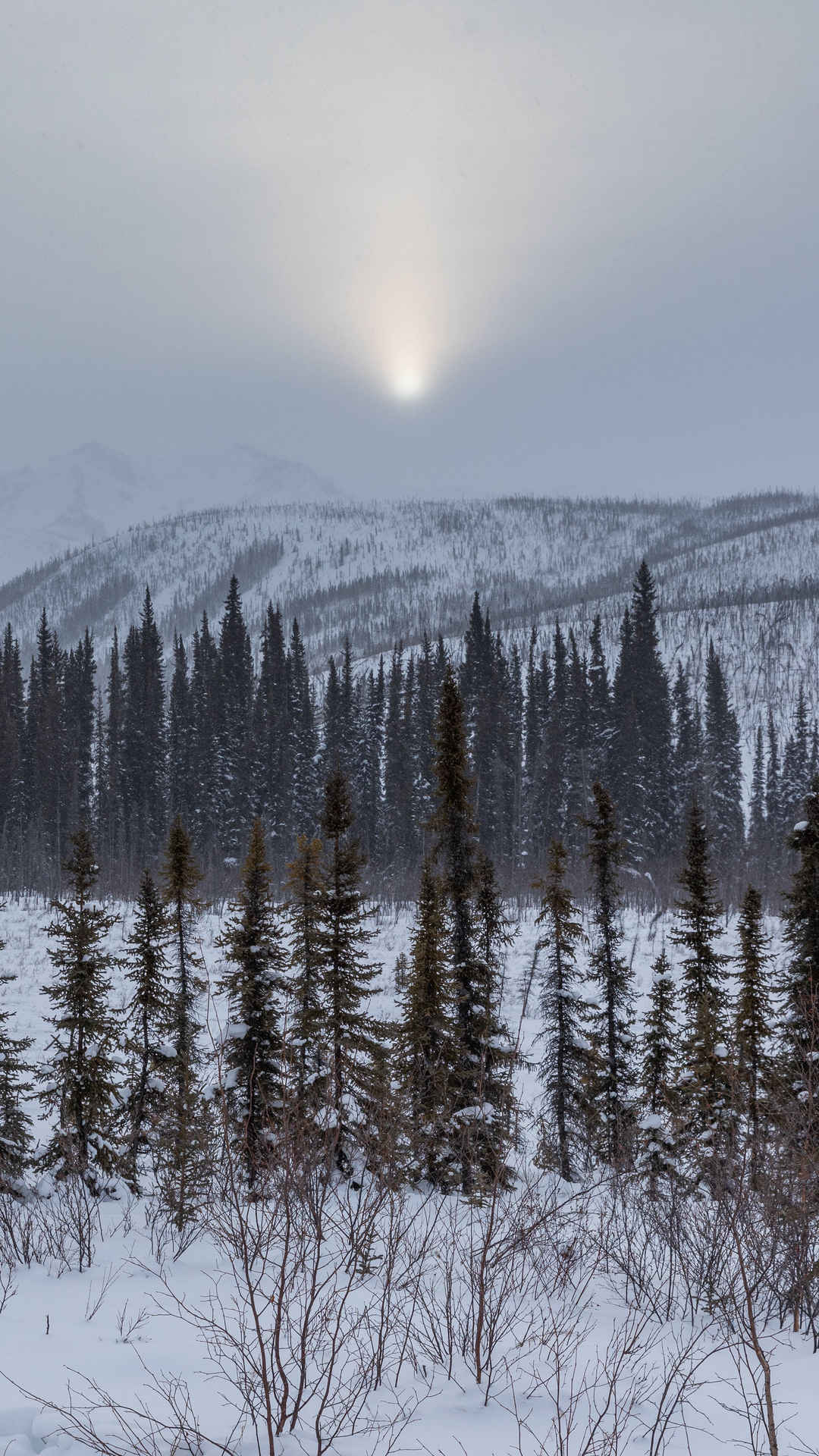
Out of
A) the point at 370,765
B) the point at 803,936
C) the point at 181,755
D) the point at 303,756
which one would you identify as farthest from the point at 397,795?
the point at 803,936

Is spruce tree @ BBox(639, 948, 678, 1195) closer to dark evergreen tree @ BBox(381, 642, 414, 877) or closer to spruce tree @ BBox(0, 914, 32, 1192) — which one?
spruce tree @ BBox(0, 914, 32, 1192)

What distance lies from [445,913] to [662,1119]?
784 centimetres

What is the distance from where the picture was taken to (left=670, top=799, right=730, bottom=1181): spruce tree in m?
17.8

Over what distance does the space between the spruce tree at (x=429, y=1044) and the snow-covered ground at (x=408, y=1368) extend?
24.7 feet

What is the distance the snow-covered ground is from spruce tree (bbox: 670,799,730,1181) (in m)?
8.52

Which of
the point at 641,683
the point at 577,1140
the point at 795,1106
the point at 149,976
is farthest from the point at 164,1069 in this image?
the point at 641,683

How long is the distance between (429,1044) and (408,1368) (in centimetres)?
1160

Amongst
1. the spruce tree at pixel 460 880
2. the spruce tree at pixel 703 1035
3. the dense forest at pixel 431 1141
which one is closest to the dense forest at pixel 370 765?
the dense forest at pixel 431 1141

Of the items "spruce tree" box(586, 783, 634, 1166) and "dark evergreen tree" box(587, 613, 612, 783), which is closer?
"spruce tree" box(586, 783, 634, 1166)

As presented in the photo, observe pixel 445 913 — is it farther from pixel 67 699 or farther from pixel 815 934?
pixel 67 699

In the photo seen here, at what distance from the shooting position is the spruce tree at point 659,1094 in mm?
18734

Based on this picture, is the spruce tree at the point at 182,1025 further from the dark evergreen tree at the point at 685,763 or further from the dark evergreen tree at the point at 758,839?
the dark evergreen tree at the point at 685,763

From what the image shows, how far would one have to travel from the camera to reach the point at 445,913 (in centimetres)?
1908

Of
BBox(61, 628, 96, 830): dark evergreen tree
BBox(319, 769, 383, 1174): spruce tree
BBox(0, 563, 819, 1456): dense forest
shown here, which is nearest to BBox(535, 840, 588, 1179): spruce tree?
BBox(0, 563, 819, 1456): dense forest
